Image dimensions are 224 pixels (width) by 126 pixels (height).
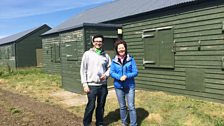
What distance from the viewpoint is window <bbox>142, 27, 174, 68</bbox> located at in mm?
10266

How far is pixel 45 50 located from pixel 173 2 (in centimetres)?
1395

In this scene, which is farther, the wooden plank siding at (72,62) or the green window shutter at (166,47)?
the wooden plank siding at (72,62)

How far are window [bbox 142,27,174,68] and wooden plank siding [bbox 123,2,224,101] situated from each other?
189mm

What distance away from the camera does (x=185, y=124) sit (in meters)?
6.59

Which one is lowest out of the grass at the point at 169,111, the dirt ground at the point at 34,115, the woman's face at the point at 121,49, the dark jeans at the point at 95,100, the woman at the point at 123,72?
the dirt ground at the point at 34,115

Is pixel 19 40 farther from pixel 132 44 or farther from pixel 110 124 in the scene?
pixel 110 124

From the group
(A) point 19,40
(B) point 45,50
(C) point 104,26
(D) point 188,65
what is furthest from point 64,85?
(A) point 19,40

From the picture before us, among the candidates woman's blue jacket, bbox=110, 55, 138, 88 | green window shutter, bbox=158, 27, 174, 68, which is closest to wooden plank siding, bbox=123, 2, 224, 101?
green window shutter, bbox=158, 27, 174, 68

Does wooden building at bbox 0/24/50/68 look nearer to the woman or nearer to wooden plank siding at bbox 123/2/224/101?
wooden plank siding at bbox 123/2/224/101

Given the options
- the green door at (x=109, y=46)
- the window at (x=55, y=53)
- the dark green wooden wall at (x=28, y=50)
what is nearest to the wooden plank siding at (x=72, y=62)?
the green door at (x=109, y=46)

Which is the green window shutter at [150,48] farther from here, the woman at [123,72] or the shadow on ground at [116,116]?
the woman at [123,72]

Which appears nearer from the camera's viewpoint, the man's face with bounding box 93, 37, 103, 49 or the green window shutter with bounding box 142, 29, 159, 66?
the man's face with bounding box 93, 37, 103, 49

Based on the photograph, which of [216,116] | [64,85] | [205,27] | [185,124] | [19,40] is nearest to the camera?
[185,124]

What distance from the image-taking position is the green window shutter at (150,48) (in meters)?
10.9
